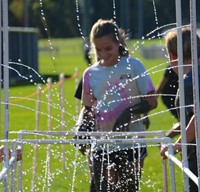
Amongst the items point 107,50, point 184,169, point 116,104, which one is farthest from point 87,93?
point 184,169

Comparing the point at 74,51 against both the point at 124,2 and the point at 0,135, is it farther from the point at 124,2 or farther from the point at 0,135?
the point at 0,135

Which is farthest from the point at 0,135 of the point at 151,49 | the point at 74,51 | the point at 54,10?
the point at 74,51

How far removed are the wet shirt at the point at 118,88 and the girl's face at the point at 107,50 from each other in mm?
48

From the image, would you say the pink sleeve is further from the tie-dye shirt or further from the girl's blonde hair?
the girl's blonde hair

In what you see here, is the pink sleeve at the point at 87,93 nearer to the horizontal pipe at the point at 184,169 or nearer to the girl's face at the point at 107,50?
the girl's face at the point at 107,50

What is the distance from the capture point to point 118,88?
7.23m

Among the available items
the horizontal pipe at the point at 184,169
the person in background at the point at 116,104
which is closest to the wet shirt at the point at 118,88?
the person in background at the point at 116,104

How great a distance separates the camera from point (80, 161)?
34.4 ft

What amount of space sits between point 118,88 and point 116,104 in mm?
113

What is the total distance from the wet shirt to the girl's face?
5cm

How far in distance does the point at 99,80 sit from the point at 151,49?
57051mm

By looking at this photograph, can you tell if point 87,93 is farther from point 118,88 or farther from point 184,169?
point 184,169

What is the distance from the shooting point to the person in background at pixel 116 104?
7.18 m

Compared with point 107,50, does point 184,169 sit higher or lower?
lower
